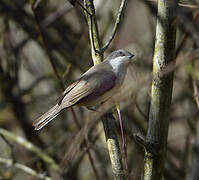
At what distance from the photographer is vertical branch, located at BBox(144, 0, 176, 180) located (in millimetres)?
2135

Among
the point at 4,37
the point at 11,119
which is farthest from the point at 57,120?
the point at 4,37

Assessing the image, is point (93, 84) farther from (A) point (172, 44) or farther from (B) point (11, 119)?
(B) point (11, 119)

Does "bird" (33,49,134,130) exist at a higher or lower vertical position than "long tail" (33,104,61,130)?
higher

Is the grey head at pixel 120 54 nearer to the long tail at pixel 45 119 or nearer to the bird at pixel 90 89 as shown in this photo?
the bird at pixel 90 89

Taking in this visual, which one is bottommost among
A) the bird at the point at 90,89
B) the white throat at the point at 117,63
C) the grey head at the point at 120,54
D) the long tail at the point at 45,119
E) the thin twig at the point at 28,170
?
the thin twig at the point at 28,170

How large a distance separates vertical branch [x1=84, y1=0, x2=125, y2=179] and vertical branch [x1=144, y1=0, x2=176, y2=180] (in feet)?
0.62

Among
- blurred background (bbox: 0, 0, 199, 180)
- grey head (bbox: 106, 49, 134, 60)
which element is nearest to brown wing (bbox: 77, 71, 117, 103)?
grey head (bbox: 106, 49, 134, 60)

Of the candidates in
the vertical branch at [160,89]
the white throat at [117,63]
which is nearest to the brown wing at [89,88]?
the white throat at [117,63]

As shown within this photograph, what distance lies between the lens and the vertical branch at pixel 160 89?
2135mm

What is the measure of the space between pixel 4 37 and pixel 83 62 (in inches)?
39.9

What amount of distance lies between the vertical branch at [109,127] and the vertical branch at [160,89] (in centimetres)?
19

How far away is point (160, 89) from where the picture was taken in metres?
2.25

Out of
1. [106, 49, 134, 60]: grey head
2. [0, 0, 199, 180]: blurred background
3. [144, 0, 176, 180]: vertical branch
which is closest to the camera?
[144, 0, 176, 180]: vertical branch

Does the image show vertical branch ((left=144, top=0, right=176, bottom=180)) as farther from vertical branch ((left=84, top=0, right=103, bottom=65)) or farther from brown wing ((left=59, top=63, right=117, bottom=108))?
brown wing ((left=59, top=63, right=117, bottom=108))
